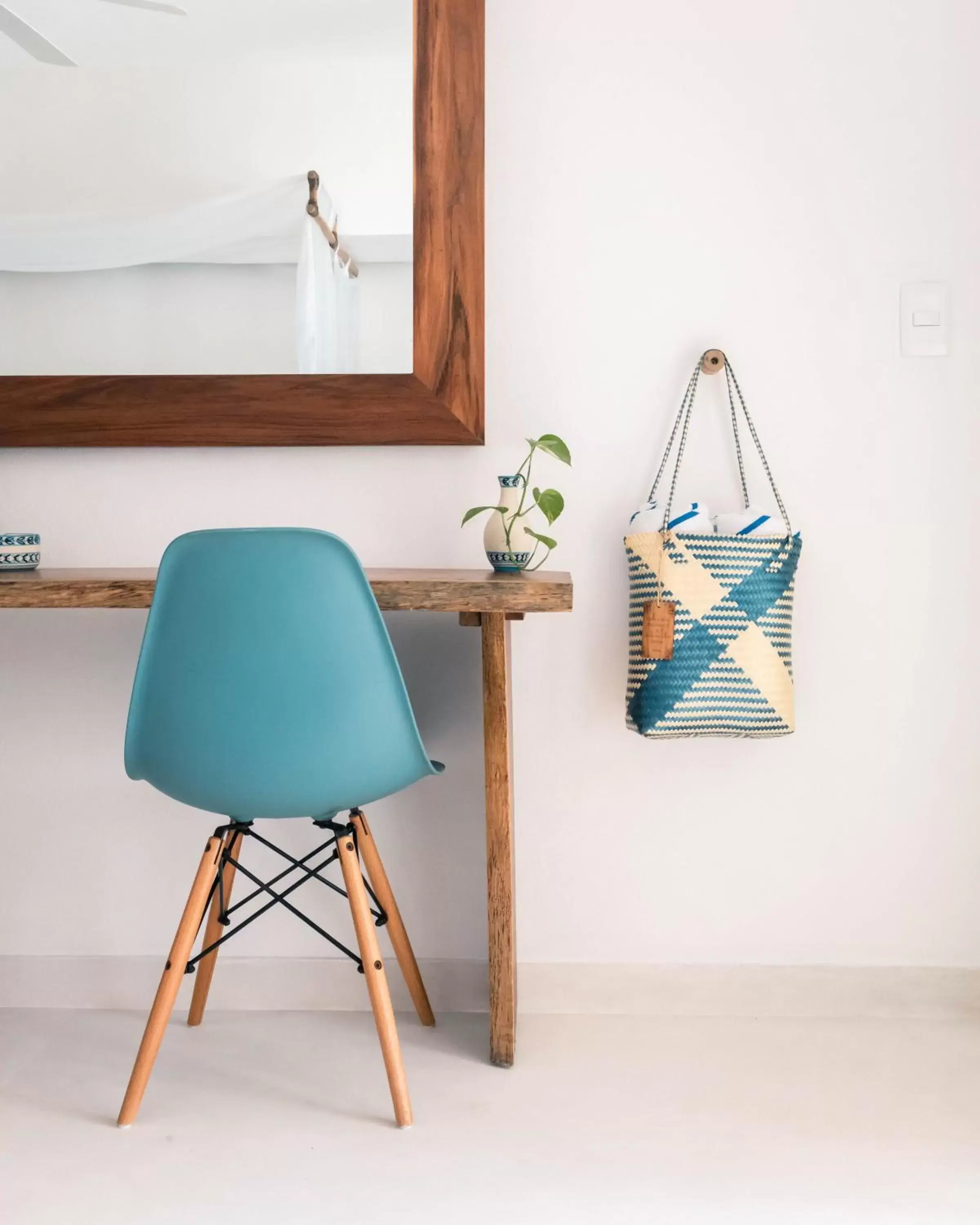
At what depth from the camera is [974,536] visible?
1.86m

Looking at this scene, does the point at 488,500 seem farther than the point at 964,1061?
Yes

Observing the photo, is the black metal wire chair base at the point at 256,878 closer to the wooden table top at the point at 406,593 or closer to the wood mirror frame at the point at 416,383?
the wooden table top at the point at 406,593

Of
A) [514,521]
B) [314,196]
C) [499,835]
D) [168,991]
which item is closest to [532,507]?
[514,521]

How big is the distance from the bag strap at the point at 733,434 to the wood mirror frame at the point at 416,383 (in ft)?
1.07

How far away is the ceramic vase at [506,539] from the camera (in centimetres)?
167

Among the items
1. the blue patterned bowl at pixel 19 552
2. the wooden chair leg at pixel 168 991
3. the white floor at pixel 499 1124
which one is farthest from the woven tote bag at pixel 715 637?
the blue patterned bowl at pixel 19 552

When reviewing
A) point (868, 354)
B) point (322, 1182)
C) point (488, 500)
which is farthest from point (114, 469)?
point (868, 354)

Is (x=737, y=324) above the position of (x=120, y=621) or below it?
above

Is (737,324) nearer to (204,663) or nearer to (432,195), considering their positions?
(432,195)

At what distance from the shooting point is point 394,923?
1.77m

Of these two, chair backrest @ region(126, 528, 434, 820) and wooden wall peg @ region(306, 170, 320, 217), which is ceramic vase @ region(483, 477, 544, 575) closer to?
chair backrest @ region(126, 528, 434, 820)

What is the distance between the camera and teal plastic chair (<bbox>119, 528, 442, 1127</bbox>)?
1.38 metres

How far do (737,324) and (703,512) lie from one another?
34 cm

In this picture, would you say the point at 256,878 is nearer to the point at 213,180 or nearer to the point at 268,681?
the point at 268,681
